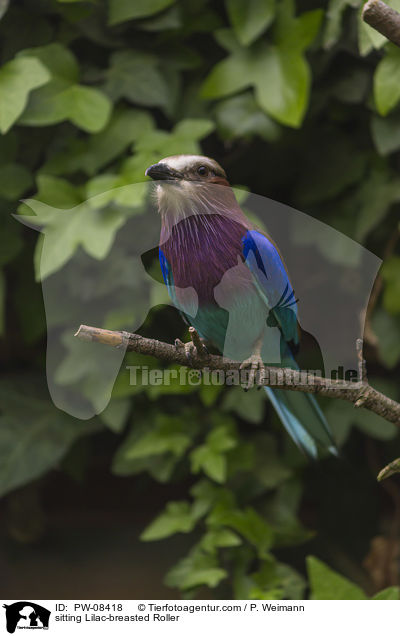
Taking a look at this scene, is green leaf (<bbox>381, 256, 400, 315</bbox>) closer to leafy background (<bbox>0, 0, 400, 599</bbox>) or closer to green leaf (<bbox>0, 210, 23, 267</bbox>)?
leafy background (<bbox>0, 0, 400, 599</bbox>)

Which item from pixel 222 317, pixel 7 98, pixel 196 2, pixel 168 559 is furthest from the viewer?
pixel 168 559

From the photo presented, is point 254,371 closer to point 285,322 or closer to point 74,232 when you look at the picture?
point 285,322

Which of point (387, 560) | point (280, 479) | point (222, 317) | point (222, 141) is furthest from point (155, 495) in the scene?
point (222, 317)

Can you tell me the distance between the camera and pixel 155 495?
1.08 metres

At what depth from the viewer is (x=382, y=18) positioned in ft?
1.30

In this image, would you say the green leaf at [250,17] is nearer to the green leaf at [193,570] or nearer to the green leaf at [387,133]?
the green leaf at [387,133]

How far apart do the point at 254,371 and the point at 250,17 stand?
0.43 meters

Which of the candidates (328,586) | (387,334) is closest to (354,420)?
(387,334)

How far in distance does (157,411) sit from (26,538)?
0.41m

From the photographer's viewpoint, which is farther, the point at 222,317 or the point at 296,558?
the point at 296,558

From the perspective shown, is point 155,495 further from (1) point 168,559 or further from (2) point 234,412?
(2) point 234,412

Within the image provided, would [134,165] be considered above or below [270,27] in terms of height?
below

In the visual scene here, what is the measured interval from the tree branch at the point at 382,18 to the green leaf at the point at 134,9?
39 cm

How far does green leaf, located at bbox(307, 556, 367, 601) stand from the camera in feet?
2.36
